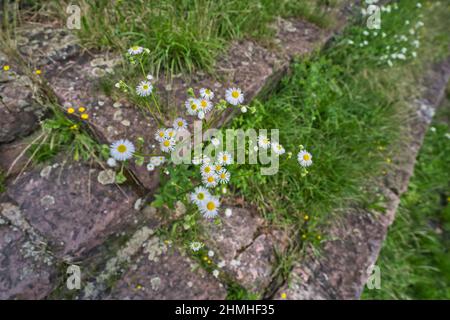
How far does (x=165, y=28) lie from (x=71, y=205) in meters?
1.35

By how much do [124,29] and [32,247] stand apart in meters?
1.56

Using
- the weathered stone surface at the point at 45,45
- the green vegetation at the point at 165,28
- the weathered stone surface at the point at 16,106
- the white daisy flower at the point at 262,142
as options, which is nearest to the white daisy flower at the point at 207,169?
the white daisy flower at the point at 262,142

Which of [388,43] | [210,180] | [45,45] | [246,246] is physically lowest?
[246,246]

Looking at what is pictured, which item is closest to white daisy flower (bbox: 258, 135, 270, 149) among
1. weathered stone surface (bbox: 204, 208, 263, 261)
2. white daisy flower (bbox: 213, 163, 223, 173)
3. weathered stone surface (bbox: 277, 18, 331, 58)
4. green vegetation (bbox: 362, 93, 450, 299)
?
white daisy flower (bbox: 213, 163, 223, 173)

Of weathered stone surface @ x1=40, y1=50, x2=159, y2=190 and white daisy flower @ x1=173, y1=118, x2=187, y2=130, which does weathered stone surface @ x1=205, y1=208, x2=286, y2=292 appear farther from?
white daisy flower @ x1=173, y1=118, x2=187, y2=130

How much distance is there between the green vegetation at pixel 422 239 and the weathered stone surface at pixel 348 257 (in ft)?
1.09

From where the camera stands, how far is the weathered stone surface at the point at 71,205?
1.65 m

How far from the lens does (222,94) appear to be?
2117 millimetres

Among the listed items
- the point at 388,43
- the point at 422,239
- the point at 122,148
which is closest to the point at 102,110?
the point at 122,148

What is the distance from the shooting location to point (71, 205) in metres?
1.70

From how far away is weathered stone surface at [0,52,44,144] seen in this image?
1.78 metres

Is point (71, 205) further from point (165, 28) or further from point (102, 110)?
point (165, 28)

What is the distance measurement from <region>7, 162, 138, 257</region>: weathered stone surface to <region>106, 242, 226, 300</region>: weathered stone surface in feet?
0.90
